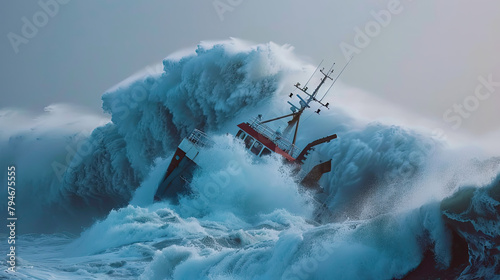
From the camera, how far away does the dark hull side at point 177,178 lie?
2592 centimetres

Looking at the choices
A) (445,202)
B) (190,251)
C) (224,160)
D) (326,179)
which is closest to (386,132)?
(326,179)

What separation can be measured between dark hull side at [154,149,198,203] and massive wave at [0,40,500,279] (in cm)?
48

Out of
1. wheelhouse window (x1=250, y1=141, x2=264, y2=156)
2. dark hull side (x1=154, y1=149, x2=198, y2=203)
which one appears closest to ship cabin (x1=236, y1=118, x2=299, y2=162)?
wheelhouse window (x1=250, y1=141, x2=264, y2=156)

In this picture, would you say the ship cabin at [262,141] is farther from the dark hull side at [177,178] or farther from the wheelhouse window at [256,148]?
the dark hull side at [177,178]

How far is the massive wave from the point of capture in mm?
11203

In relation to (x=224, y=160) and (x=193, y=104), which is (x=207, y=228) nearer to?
(x=224, y=160)

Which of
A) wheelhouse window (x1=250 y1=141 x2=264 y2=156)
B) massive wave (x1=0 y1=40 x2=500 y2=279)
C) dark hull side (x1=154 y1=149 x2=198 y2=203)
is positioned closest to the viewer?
massive wave (x1=0 y1=40 x2=500 y2=279)

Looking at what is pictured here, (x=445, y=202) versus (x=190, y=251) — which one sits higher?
(x=445, y=202)

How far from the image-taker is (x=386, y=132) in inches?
1230

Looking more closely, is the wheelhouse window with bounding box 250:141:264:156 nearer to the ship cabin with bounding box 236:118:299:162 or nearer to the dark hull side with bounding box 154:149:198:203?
the ship cabin with bounding box 236:118:299:162

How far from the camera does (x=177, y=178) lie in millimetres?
26109

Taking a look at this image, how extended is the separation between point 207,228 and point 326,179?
11.0 meters

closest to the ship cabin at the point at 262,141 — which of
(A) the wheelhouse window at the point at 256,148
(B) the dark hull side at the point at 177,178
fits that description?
(A) the wheelhouse window at the point at 256,148

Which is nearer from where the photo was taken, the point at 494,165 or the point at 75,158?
the point at 494,165
